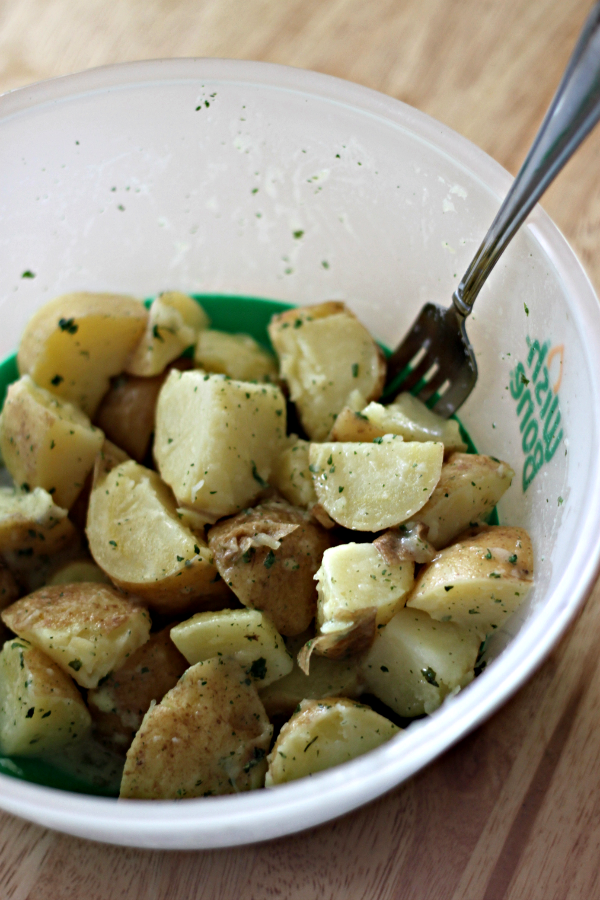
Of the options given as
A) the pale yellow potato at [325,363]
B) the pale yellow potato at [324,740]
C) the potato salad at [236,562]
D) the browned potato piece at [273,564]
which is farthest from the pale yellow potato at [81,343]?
the pale yellow potato at [324,740]

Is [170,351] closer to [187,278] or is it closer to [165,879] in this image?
[187,278]

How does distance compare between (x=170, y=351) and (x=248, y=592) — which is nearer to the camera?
(x=248, y=592)

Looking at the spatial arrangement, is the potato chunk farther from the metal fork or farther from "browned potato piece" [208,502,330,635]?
the metal fork

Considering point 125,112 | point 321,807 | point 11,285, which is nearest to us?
point 321,807

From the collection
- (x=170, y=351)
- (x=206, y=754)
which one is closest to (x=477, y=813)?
(x=206, y=754)

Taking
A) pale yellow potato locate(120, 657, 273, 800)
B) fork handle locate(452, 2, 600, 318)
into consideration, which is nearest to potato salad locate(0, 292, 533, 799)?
pale yellow potato locate(120, 657, 273, 800)

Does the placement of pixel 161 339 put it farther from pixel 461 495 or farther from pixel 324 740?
pixel 324 740
